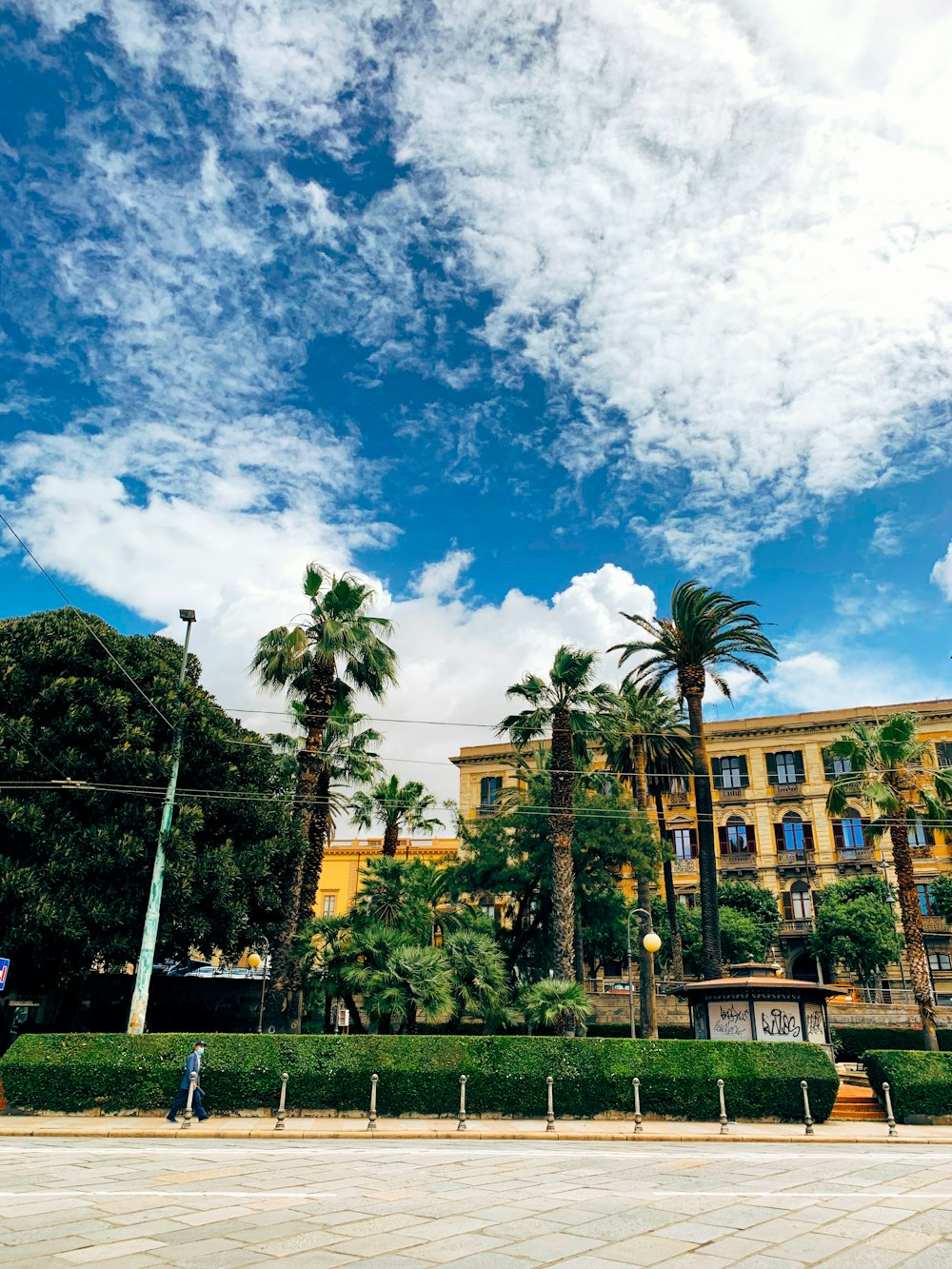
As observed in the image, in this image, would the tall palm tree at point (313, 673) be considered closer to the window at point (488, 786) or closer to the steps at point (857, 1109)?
the steps at point (857, 1109)

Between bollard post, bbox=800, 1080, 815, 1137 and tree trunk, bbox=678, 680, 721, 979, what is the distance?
370 inches

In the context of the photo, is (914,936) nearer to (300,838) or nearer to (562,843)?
(562,843)

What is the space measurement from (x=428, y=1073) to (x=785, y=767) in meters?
39.6

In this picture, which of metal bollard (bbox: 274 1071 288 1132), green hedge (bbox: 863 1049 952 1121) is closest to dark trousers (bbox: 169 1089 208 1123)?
metal bollard (bbox: 274 1071 288 1132)

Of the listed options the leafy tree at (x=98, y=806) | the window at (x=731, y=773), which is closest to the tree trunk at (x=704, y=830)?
the leafy tree at (x=98, y=806)

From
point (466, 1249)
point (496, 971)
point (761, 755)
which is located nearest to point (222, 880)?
point (496, 971)

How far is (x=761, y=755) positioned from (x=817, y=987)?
Answer: 31632 mm

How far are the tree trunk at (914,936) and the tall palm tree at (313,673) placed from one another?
1686 cm

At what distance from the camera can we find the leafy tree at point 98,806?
74.0ft

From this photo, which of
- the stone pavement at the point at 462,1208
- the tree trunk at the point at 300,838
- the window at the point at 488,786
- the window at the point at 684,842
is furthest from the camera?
the window at the point at 488,786

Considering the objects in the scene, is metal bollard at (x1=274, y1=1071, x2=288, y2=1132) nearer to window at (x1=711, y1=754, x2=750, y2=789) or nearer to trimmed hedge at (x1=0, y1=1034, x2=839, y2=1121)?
trimmed hedge at (x1=0, y1=1034, x2=839, y2=1121)

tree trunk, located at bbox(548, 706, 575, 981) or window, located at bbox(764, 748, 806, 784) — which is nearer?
tree trunk, located at bbox(548, 706, 575, 981)

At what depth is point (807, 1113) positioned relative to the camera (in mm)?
19109

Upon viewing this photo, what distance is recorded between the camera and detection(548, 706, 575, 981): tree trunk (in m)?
26.8
